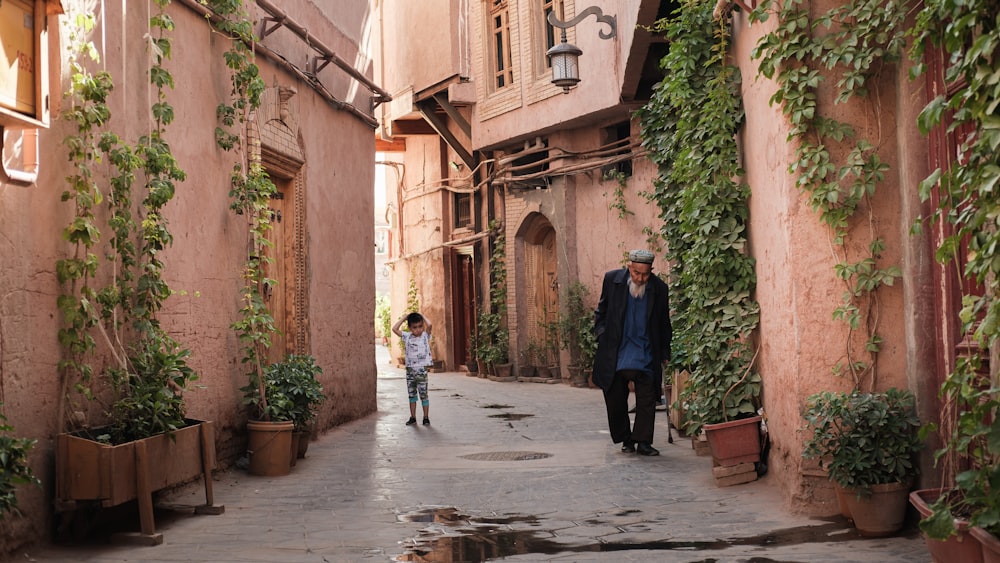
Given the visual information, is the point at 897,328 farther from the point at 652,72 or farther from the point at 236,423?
the point at 652,72

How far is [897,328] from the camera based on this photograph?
5672mm

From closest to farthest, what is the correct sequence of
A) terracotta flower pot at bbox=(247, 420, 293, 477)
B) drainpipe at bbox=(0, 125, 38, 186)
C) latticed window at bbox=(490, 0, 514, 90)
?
drainpipe at bbox=(0, 125, 38, 186) → terracotta flower pot at bbox=(247, 420, 293, 477) → latticed window at bbox=(490, 0, 514, 90)

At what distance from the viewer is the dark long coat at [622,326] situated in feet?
29.2

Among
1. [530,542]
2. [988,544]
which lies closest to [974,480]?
[988,544]

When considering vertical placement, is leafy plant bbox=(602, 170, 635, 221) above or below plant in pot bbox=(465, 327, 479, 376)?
above

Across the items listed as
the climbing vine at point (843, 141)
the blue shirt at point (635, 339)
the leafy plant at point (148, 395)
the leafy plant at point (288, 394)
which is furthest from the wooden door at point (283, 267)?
the climbing vine at point (843, 141)

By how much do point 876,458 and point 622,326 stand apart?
384 cm

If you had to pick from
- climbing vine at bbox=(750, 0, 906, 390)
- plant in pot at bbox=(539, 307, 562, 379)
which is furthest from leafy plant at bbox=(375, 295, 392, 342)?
climbing vine at bbox=(750, 0, 906, 390)

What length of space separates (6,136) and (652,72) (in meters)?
10.00

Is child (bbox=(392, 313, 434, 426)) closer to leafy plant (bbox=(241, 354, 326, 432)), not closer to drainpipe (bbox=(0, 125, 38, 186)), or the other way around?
leafy plant (bbox=(241, 354, 326, 432))

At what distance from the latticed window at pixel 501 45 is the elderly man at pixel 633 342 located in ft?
37.6

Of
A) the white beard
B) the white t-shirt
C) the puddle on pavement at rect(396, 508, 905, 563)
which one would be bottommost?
the puddle on pavement at rect(396, 508, 905, 563)

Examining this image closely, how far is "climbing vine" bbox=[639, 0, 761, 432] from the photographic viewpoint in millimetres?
7184

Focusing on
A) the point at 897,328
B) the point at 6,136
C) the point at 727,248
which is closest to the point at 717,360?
the point at 727,248
